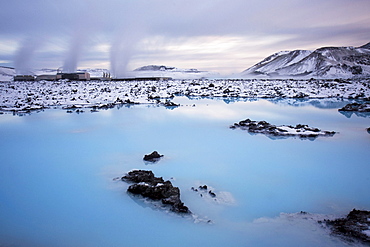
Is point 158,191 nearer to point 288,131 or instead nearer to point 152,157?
point 152,157

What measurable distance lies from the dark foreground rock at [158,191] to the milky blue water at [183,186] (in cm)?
18

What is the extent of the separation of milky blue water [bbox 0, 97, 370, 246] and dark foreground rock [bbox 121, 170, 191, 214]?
0.18 metres

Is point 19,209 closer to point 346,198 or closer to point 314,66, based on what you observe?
point 346,198

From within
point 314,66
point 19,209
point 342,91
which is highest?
point 314,66

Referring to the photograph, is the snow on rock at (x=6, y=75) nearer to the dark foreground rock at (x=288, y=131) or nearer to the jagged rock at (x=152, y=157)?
the dark foreground rock at (x=288, y=131)

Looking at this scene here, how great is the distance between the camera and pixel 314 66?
136m

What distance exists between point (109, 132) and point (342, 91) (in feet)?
86.8

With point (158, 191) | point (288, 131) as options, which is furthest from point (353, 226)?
point (288, 131)

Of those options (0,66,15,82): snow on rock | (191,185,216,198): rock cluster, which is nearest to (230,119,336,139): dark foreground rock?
(191,185,216,198): rock cluster

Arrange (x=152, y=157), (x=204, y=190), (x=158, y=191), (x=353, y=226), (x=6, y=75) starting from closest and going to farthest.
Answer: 1. (x=353, y=226)
2. (x=158, y=191)
3. (x=204, y=190)
4. (x=152, y=157)
5. (x=6, y=75)

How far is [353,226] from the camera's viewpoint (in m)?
3.65

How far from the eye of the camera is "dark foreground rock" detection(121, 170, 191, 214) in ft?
14.1

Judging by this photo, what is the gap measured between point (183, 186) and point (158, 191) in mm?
754

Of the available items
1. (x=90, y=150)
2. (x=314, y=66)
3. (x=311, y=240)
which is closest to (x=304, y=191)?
(x=311, y=240)
